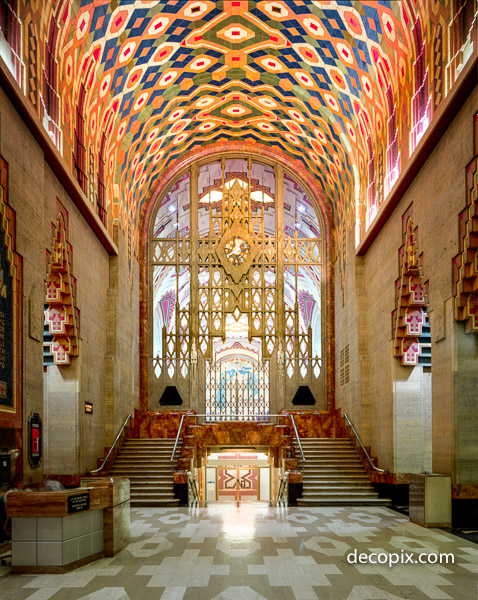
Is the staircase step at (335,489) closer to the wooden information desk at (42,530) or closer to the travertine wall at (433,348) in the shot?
the travertine wall at (433,348)

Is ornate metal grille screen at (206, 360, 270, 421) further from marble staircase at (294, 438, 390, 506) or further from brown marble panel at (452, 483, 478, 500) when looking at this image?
brown marble panel at (452, 483, 478, 500)

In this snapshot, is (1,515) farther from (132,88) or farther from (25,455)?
(132,88)

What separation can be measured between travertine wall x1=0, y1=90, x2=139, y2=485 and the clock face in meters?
2.87

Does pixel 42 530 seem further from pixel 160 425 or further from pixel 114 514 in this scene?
pixel 160 425

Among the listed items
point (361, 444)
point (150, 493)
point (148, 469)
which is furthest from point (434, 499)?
point (148, 469)

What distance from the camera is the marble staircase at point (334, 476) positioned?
1360 cm

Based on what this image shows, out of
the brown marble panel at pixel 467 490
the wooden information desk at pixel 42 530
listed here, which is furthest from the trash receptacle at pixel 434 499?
the wooden information desk at pixel 42 530

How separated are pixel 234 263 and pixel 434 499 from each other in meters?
11.1

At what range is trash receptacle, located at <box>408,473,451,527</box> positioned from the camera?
376 inches

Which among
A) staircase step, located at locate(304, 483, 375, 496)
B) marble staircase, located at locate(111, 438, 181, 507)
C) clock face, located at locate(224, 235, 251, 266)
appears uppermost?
clock face, located at locate(224, 235, 251, 266)

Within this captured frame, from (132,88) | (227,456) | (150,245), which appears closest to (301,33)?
(132,88)

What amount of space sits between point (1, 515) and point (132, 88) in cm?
1016

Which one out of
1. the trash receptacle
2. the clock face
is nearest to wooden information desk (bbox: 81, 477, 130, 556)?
the trash receptacle

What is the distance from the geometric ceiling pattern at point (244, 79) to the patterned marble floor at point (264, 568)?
671 centimetres
